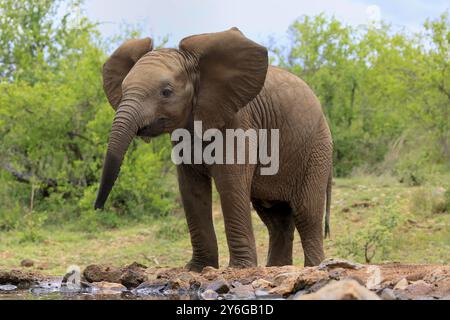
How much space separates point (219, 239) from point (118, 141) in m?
6.14

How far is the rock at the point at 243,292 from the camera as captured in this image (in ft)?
21.0

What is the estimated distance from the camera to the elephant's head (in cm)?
730

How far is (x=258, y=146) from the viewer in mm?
8148

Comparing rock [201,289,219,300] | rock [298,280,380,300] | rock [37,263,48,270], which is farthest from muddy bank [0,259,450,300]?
rock [37,263,48,270]

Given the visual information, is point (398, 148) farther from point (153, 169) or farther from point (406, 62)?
point (153, 169)

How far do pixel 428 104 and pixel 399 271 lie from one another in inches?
414

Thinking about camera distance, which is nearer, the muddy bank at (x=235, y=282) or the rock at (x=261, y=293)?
the muddy bank at (x=235, y=282)

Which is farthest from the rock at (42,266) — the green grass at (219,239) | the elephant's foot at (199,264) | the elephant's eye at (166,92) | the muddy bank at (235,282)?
the elephant's eye at (166,92)

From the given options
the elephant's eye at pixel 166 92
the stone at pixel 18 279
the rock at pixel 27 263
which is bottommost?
the rock at pixel 27 263

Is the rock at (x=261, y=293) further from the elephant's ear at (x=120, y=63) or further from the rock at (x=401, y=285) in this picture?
the elephant's ear at (x=120, y=63)

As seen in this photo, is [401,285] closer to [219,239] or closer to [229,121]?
[229,121]
